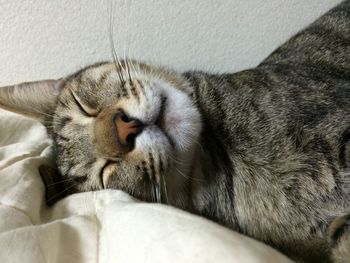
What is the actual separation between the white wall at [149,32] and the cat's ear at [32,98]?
32cm

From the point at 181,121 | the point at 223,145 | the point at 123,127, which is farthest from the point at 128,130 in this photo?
the point at 223,145

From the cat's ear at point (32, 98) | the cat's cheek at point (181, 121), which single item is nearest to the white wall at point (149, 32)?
the cat's ear at point (32, 98)

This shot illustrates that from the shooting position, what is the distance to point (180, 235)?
73 centimetres

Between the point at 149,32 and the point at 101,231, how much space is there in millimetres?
914

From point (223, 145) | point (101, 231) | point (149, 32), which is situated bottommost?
point (101, 231)

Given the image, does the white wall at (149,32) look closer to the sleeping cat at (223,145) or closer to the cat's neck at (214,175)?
the sleeping cat at (223,145)

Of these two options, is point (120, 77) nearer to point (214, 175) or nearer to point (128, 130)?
point (128, 130)

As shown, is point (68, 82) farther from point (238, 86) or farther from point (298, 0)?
point (298, 0)

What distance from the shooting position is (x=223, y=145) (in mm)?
1088

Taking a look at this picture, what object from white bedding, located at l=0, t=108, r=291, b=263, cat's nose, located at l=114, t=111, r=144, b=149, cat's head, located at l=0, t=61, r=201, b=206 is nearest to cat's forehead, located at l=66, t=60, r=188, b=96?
cat's head, located at l=0, t=61, r=201, b=206

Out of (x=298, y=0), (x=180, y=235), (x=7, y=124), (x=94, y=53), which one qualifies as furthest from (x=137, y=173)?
(x=298, y=0)

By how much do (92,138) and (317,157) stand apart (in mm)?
537

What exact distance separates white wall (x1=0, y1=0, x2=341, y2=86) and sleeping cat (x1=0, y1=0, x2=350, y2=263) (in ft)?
1.21

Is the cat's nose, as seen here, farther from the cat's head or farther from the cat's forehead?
the cat's forehead
